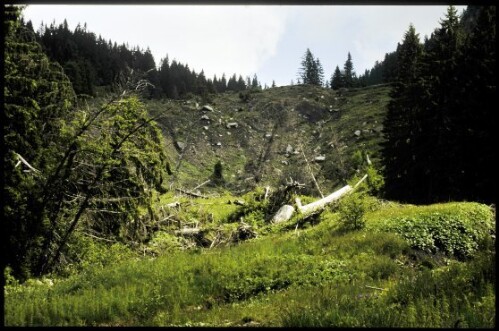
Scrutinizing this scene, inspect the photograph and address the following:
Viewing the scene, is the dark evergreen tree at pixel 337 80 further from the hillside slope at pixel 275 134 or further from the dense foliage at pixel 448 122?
the dense foliage at pixel 448 122

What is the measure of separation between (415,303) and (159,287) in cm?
631

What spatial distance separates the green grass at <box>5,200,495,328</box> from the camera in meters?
6.50

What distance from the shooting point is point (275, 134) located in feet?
292

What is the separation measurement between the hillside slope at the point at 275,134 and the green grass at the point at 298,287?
42053 mm

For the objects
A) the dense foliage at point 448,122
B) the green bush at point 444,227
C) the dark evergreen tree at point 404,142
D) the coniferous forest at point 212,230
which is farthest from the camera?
the dark evergreen tree at point 404,142

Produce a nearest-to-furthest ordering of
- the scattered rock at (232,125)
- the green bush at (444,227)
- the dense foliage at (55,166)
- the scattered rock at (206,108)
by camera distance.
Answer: the dense foliage at (55,166) → the green bush at (444,227) → the scattered rock at (232,125) → the scattered rock at (206,108)

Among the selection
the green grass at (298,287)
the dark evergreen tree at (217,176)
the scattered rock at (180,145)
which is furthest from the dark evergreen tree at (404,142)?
the scattered rock at (180,145)

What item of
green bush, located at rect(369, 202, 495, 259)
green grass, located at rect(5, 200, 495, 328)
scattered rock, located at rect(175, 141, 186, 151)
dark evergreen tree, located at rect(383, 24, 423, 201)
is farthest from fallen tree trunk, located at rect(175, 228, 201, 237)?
scattered rock, located at rect(175, 141, 186, 151)

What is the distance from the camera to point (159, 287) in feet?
34.8

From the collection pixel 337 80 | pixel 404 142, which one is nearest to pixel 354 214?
pixel 404 142

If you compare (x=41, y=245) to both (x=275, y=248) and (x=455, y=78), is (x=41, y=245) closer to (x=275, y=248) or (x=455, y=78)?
(x=275, y=248)

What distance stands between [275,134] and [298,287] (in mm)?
79117

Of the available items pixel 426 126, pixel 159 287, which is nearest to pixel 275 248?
pixel 159 287

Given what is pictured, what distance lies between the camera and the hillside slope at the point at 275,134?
69.5m
